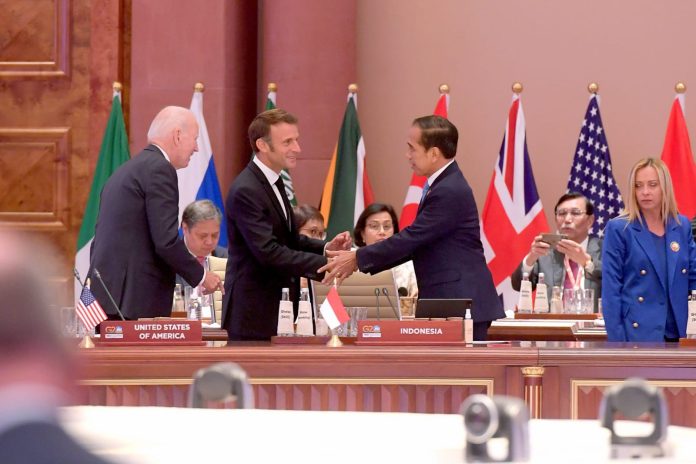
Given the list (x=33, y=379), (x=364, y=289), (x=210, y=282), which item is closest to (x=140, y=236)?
(x=210, y=282)

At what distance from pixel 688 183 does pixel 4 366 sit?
8.24 meters

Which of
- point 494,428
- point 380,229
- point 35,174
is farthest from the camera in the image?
point 35,174

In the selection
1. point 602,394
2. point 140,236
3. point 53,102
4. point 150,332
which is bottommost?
point 602,394

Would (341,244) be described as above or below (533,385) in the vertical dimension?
above

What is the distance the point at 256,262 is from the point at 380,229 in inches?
102

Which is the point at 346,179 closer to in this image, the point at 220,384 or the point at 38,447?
the point at 220,384

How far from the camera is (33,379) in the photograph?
→ 616 mm

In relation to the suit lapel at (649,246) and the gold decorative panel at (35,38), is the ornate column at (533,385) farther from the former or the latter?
the gold decorative panel at (35,38)

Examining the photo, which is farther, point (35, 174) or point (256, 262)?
point (35, 174)

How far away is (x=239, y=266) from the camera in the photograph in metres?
4.84

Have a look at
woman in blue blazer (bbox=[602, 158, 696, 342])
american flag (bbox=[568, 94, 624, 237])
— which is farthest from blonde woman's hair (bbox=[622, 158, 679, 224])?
american flag (bbox=[568, 94, 624, 237])

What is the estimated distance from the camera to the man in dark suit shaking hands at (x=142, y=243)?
4.81 meters

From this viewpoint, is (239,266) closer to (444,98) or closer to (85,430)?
(85,430)

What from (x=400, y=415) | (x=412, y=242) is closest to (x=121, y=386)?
(x=412, y=242)
